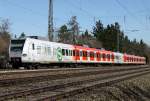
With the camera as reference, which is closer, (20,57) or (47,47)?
(20,57)

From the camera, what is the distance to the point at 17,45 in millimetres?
36500

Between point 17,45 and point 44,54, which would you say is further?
point 44,54

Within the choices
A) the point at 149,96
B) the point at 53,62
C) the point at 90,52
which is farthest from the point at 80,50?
the point at 149,96

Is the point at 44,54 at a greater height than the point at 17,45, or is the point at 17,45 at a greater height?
the point at 17,45

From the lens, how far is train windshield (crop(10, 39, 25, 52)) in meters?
36.0

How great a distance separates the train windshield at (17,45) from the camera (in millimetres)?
36031

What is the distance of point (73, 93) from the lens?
15422 mm

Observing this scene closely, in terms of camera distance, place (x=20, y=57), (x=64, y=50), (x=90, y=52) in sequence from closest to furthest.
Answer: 1. (x=20, y=57)
2. (x=64, y=50)
3. (x=90, y=52)

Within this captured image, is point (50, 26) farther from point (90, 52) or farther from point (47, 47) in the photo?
point (90, 52)

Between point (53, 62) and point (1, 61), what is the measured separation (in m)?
5.44

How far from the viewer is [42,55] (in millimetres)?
38594

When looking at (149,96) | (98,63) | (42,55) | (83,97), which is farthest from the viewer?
(98,63)

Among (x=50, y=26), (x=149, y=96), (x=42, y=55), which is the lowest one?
(x=149, y=96)

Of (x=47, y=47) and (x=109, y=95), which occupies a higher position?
(x=47, y=47)
